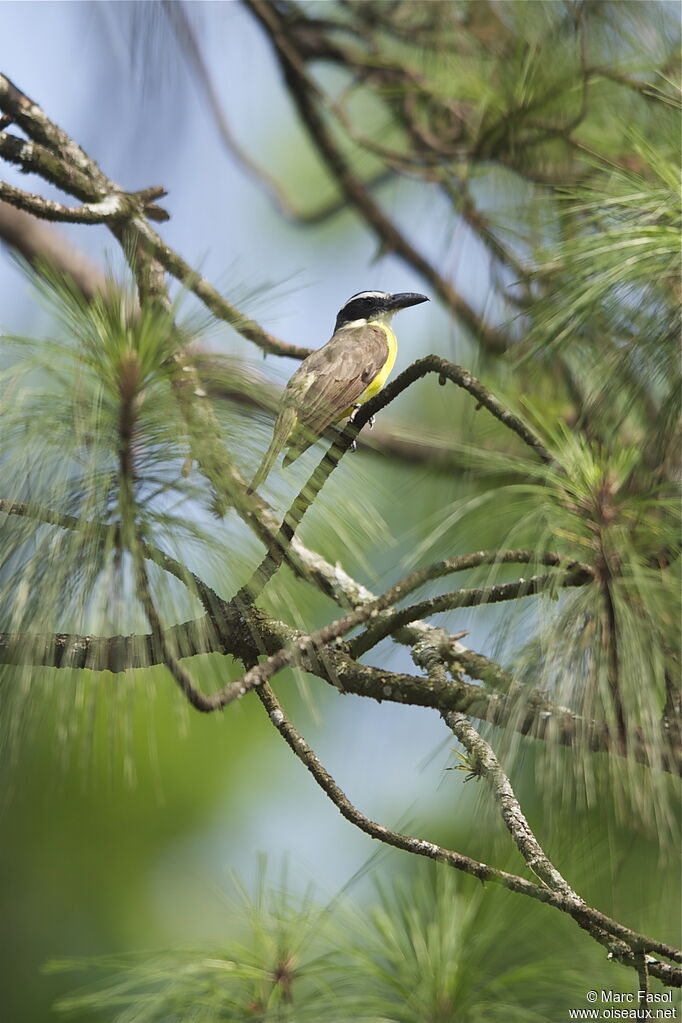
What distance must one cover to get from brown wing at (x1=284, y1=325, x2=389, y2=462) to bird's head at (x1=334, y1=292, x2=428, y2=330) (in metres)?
0.16

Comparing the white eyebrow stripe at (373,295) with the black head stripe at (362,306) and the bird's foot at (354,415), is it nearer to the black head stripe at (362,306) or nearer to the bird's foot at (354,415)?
the black head stripe at (362,306)

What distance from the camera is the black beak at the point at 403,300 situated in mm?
2637

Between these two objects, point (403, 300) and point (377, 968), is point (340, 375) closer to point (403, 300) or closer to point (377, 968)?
point (403, 300)

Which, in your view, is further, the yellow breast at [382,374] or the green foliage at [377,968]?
the yellow breast at [382,374]

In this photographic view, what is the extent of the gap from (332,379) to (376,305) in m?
0.79

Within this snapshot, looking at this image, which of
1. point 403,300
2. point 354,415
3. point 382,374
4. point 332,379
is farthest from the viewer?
point 403,300

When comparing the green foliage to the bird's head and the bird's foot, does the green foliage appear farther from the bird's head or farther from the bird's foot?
the bird's head

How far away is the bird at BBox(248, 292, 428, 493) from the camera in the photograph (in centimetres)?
136

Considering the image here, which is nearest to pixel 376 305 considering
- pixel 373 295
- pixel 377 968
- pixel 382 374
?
pixel 373 295

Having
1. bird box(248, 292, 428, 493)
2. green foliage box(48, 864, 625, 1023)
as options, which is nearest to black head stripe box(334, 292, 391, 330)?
bird box(248, 292, 428, 493)

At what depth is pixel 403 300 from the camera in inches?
106

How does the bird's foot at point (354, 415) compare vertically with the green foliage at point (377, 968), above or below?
above

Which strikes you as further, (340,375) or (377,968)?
(340,375)

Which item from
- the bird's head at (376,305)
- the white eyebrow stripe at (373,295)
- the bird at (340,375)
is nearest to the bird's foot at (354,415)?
the bird at (340,375)
